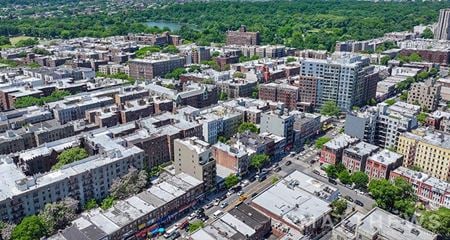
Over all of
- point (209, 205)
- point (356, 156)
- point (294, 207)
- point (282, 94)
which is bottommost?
point (209, 205)

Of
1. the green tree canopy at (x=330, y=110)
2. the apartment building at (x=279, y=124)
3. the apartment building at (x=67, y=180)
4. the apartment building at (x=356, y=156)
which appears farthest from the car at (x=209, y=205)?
the green tree canopy at (x=330, y=110)

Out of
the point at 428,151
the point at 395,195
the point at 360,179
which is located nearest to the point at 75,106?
the point at 360,179

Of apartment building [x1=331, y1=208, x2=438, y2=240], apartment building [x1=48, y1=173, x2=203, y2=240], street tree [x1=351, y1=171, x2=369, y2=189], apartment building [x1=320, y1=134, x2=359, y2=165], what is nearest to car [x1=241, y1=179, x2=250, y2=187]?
apartment building [x1=48, y1=173, x2=203, y2=240]

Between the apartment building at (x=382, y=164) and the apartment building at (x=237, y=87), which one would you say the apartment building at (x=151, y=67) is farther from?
the apartment building at (x=382, y=164)

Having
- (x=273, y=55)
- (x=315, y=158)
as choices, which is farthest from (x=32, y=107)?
(x=273, y=55)

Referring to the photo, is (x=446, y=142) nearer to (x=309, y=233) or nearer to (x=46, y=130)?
(x=309, y=233)

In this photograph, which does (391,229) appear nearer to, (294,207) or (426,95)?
(294,207)
